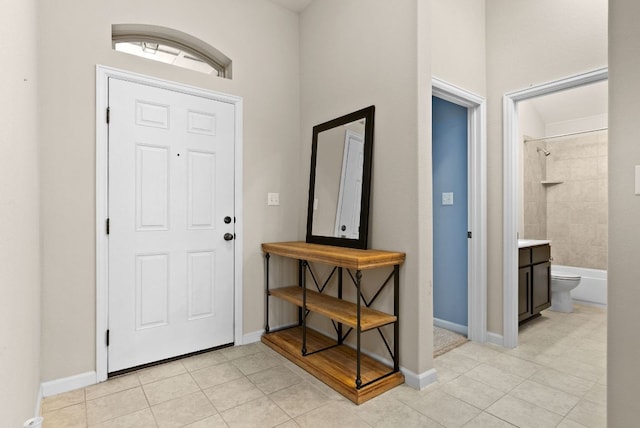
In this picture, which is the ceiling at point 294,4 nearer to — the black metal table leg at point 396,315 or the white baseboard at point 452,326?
the black metal table leg at point 396,315

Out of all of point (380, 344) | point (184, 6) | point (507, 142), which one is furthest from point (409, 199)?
point (184, 6)

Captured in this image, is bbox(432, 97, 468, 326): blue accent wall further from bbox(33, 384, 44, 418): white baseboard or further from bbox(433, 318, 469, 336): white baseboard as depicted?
bbox(33, 384, 44, 418): white baseboard

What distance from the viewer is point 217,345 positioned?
2830 mm

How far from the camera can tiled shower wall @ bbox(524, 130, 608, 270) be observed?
4.59 meters

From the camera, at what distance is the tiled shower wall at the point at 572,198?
181 inches

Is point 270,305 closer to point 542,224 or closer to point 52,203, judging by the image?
point 52,203

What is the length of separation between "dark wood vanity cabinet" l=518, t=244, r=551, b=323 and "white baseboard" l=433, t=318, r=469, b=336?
0.56m

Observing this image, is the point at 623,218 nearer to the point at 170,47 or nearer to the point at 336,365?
the point at 336,365

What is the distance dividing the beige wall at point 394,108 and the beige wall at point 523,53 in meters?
1.07

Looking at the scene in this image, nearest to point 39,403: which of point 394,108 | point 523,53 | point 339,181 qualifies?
point 339,181

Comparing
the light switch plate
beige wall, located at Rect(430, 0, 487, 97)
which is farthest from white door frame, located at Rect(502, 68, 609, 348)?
the light switch plate

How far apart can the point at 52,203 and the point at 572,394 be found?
352cm

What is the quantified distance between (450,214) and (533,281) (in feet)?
3.71

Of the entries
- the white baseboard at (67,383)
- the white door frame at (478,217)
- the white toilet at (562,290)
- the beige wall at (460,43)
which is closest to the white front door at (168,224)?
the white baseboard at (67,383)
